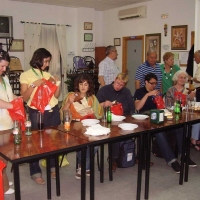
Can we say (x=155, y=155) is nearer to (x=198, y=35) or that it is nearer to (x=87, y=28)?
(x=198, y=35)

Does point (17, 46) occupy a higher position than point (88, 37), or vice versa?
point (88, 37)

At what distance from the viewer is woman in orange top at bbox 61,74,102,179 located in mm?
3189

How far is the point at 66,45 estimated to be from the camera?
8578mm

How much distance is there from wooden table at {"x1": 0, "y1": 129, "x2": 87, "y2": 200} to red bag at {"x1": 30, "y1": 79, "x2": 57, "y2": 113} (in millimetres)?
348

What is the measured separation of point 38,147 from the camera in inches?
83.5

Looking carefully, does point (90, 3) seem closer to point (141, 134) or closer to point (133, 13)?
point (133, 13)

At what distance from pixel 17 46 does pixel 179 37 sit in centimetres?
408

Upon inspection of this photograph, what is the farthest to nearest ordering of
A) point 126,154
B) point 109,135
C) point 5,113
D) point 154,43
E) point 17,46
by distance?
point 17,46
point 154,43
point 126,154
point 5,113
point 109,135

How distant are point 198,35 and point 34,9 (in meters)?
4.55

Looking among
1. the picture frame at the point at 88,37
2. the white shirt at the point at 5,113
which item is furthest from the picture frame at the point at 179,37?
the white shirt at the point at 5,113

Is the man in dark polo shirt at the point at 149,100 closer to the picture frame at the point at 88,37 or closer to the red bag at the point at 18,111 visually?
the red bag at the point at 18,111

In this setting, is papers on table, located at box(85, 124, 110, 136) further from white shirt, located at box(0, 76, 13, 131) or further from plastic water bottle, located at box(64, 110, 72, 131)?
white shirt, located at box(0, 76, 13, 131)

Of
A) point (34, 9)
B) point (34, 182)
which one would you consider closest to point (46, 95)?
point (34, 182)

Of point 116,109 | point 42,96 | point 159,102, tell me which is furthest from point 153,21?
point 42,96
